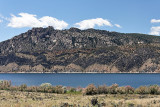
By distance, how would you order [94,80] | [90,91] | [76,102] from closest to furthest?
[76,102] → [90,91] → [94,80]

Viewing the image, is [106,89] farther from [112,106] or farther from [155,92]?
[112,106]

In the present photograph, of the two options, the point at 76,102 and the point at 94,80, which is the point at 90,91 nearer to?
the point at 76,102

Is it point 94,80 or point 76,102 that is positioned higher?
point 76,102

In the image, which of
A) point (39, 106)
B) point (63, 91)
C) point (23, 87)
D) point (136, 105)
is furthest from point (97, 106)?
point (23, 87)

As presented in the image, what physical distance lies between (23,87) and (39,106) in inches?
1001

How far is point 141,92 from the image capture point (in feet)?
116

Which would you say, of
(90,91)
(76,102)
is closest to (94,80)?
(90,91)

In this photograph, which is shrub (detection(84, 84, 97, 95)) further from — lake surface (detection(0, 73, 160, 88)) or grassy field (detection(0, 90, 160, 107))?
lake surface (detection(0, 73, 160, 88))

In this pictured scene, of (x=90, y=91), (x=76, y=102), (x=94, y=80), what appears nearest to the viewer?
(x=76, y=102)

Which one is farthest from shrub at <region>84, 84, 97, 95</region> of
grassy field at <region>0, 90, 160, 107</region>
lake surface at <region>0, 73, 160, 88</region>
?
lake surface at <region>0, 73, 160, 88</region>

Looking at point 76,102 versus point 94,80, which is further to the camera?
point 94,80

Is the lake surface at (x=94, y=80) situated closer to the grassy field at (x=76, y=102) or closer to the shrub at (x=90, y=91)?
the shrub at (x=90, y=91)

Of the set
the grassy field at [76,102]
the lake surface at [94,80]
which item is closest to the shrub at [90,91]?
the grassy field at [76,102]

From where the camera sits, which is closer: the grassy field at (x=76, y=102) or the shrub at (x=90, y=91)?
the grassy field at (x=76, y=102)
